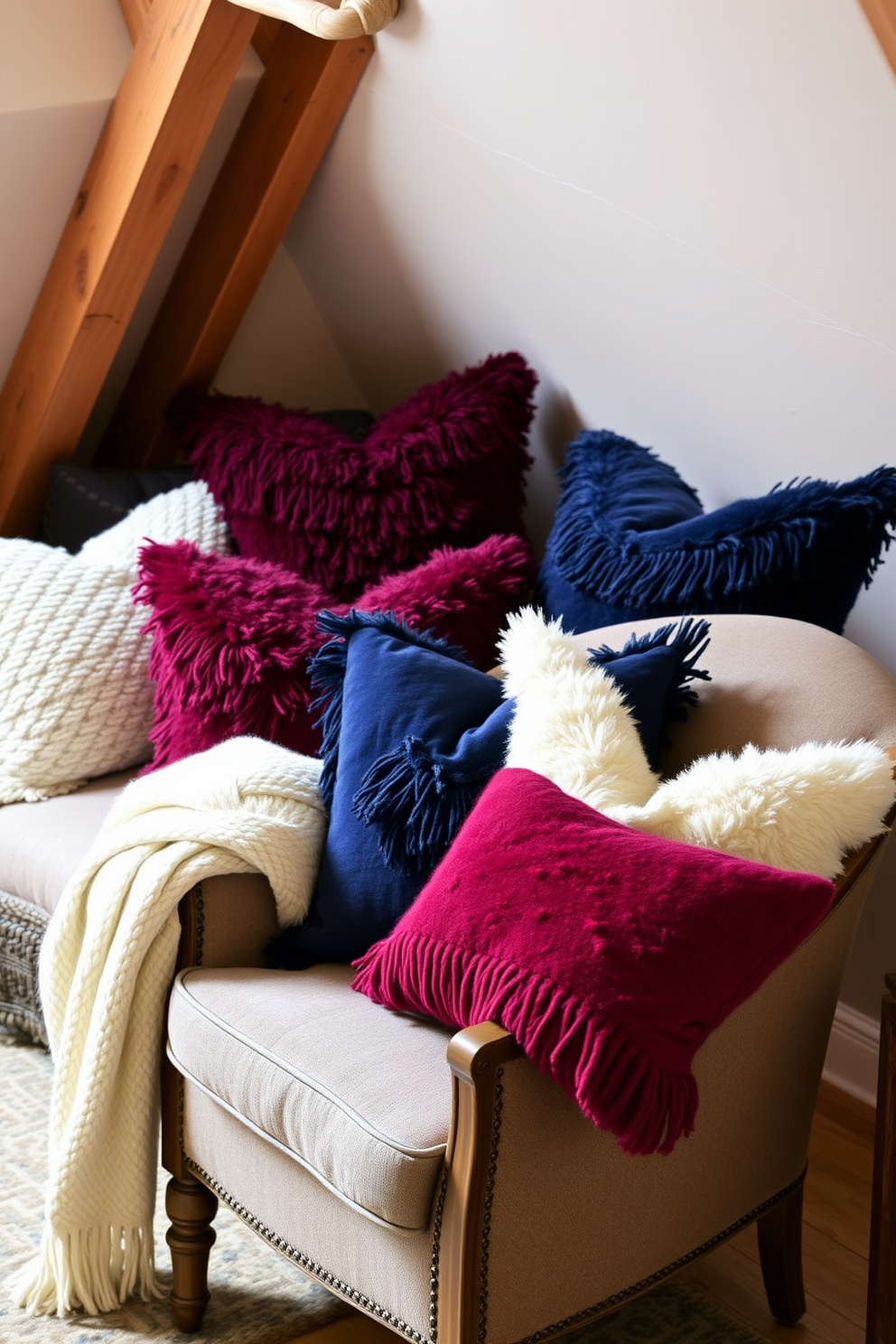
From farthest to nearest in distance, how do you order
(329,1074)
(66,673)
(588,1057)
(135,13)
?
(135,13) < (66,673) < (329,1074) < (588,1057)

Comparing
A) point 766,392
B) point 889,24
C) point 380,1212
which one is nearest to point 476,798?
point 380,1212

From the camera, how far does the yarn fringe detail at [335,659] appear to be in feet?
5.24

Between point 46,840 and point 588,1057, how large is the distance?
109 cm

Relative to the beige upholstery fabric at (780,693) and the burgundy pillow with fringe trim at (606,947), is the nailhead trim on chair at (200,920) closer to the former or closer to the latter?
the burgundy pillow with fringe trim at (606,947)

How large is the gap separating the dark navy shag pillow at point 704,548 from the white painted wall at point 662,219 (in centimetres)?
17

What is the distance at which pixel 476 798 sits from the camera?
57.0 inches

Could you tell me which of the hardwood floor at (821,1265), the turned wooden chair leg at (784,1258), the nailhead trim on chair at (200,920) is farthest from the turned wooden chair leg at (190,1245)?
the turned wooden chair leg at (784,1258)

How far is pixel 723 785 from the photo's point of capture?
1.30 meters

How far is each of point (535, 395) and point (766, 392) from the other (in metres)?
0.59

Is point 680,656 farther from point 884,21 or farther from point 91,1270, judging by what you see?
point 91,1270

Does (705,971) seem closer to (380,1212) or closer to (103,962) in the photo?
(380,1212)

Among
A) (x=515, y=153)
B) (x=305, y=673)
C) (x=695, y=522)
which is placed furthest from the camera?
(x=515, y=153)

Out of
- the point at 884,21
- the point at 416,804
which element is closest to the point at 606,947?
the point at 416,804

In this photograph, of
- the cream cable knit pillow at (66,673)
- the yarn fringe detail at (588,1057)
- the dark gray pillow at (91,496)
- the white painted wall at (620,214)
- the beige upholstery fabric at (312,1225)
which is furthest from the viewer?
the dark gray pillow at (91,496)
